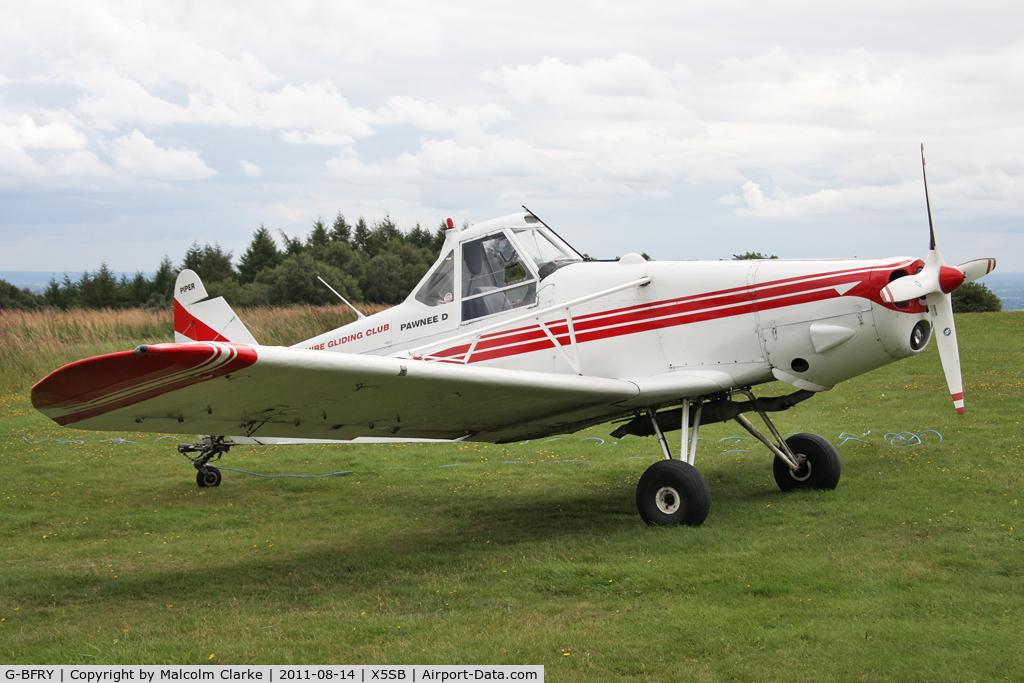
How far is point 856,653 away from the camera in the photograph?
3.48 m

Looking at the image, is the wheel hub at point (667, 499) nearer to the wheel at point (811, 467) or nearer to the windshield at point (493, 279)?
the wheel at point (811, 467)

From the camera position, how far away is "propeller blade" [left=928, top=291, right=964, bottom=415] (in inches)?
232

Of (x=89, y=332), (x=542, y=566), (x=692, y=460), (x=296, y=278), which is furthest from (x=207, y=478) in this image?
(x=296, y=278)

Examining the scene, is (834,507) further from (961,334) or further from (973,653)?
(961,334)

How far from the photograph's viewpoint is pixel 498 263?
24.3 ft

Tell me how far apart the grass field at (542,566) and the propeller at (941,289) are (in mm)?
1081

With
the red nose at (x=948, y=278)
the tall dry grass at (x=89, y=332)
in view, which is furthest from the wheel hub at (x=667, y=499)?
the tall dry grass at (x=89, y=332)

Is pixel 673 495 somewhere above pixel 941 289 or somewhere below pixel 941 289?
below

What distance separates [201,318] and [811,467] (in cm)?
657

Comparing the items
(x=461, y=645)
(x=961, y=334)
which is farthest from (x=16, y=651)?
(x=961, y=334)

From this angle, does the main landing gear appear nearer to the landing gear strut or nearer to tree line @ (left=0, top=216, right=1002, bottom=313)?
the landing gear strut

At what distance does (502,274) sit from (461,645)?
4.12 metres

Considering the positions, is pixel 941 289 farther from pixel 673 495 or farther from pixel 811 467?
pixel 673 495

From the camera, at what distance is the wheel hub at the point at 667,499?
235 inches
